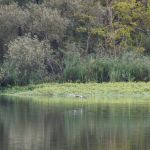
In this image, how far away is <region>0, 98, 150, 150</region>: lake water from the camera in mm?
23969

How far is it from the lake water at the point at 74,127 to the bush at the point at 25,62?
13.8m

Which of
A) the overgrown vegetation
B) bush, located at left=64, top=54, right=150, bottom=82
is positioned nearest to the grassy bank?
bush, located at left=64, top=54, right=150, bottom=82

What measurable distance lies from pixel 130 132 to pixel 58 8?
34506 mm

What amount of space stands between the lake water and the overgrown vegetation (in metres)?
13.8

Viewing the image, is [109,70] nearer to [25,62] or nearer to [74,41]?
[25,62]

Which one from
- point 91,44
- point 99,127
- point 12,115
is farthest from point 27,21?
point 99,127

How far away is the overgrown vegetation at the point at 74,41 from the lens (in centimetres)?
5441

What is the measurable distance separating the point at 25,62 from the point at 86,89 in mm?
7582

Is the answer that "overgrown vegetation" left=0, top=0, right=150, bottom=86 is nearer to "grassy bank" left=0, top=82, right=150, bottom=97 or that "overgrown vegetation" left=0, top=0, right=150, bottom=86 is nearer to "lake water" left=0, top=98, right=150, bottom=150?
"grassy bank" left=0, top=82, right=150, bottom=97

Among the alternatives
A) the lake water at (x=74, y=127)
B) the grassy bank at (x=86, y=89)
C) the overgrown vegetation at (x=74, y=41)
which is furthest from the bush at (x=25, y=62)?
the lake water at (x=74, y=127)

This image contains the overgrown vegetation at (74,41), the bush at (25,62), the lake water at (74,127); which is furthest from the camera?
the bush at (25,62)

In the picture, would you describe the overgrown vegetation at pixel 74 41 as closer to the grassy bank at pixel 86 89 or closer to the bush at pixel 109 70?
the bush at pixel 109 70

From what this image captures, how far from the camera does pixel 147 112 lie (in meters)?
34.9

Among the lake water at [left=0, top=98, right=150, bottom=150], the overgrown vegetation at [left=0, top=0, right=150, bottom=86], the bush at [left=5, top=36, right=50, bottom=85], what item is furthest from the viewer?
the bush at [left=5, top=36, right=50, bottom=85]
